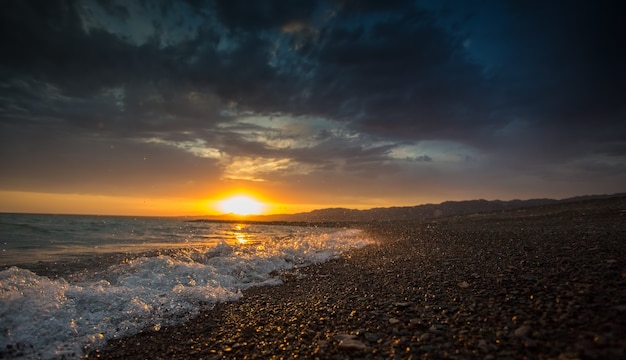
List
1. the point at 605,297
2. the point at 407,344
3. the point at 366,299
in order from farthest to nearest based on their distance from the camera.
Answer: the point at 366,299 → the point at 605,297 → the point at 407,344

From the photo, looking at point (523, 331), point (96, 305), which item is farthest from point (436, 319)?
point (96, 305)

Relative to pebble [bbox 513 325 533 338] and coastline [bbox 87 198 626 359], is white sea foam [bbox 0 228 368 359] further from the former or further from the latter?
pebble [bbox 513 325 533 338]

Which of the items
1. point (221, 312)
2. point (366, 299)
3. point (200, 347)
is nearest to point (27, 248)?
point (221, 312)

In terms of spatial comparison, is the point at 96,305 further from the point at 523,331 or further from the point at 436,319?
the point at 523,331

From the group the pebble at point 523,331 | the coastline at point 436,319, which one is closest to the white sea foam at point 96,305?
the coastline at point 436,319

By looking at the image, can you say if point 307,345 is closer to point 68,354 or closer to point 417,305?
point 417,305

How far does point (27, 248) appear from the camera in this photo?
2022 centimetres

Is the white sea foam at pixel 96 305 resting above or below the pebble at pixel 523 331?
below

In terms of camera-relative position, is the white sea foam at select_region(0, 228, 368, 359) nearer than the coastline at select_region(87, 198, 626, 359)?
No

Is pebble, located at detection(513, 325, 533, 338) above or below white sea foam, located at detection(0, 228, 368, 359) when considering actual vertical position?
above

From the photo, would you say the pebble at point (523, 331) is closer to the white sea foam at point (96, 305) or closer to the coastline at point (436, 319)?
the coastline at point (436, 319)

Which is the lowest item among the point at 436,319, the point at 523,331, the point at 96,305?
the point at 96,305

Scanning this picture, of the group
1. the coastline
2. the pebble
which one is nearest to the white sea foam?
the coastline

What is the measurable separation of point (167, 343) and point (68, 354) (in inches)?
59.3
